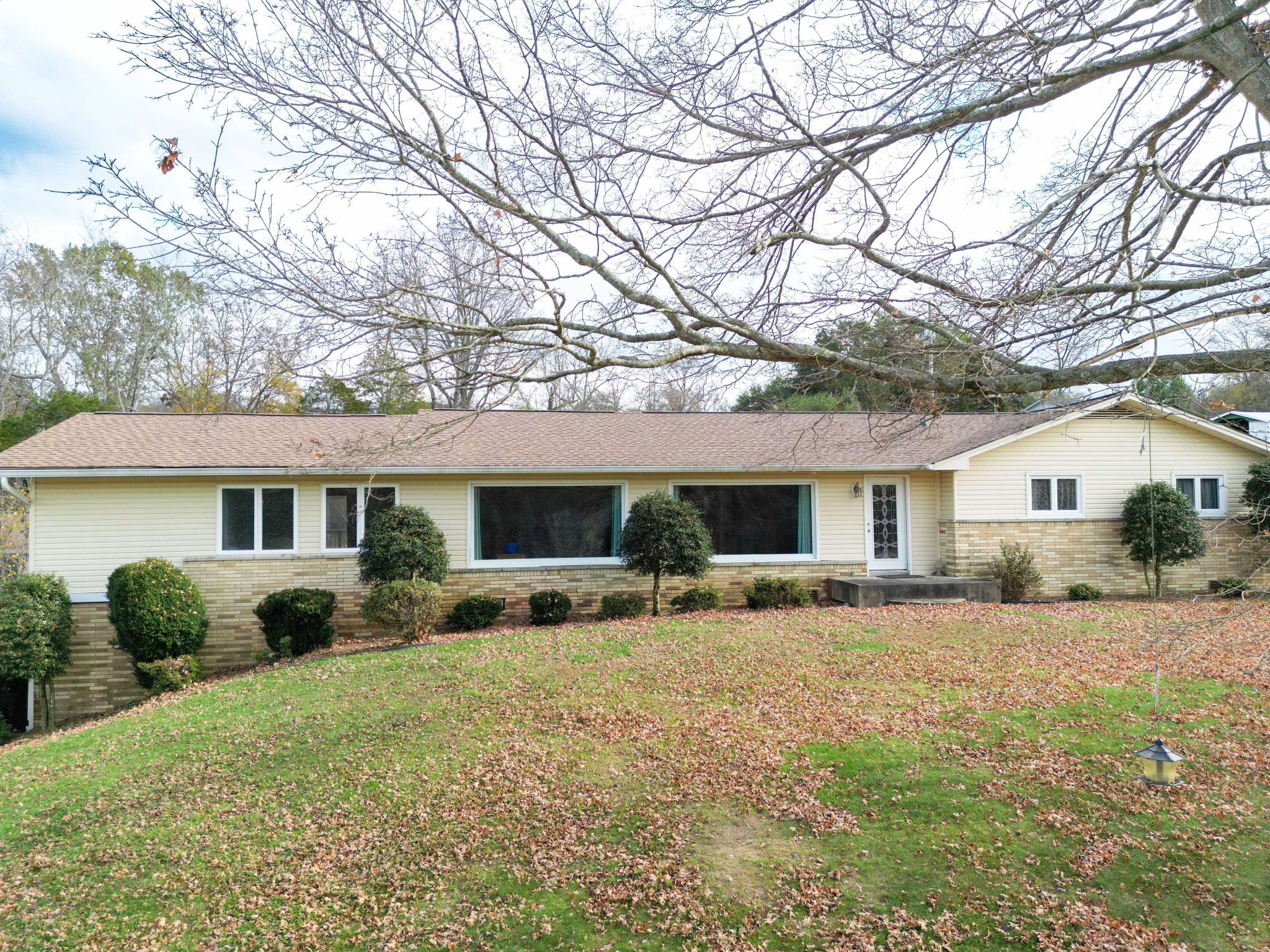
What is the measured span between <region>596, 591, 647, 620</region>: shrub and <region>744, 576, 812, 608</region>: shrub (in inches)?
80.5

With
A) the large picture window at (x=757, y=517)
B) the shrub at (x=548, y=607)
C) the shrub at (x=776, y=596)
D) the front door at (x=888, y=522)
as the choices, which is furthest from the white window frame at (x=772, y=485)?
the shrub at (x=548, y=607)

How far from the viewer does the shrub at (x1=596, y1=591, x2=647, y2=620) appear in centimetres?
1293

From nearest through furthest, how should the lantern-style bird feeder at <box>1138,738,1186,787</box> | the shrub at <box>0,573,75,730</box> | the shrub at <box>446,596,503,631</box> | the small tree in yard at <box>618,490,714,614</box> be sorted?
1. the lantern-style bird feeder at <box>1138,738,1186,787</box>
2. the shrub at <box>0,573,75,730</box>
3. the shrub at <box>446,596,503,631</box>
4. the small tree in yard at <box>618,490,714,614</box>

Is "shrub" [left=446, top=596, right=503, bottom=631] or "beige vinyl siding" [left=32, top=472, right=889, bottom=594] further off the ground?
"beige vinyl siding" [left=32, top=472, right=889, bottom=594]

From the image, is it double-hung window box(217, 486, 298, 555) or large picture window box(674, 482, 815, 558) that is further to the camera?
large picture window box(674, 482, 815, 558)

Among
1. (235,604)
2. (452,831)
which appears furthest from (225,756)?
(235,604)

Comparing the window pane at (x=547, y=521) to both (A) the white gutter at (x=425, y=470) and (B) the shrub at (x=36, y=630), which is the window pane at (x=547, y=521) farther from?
(B) the shrub at (x=36, y=630)

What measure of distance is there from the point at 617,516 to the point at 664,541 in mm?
1821

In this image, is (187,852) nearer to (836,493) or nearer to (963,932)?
(963,932)

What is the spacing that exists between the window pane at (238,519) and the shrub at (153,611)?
120 cm

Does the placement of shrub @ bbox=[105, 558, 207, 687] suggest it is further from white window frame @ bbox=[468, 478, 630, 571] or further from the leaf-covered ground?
white window frame @ bbox=[468, 478, 630, 571]

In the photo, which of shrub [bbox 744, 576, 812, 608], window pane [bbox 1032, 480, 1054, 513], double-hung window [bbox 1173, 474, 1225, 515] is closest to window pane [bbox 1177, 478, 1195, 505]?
double-hung window [bbox 1173, 474, 1225, 515]

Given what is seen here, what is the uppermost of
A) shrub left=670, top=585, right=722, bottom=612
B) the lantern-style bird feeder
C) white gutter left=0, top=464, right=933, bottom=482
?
white gutter left=0, top=464, right=933, bottom=482

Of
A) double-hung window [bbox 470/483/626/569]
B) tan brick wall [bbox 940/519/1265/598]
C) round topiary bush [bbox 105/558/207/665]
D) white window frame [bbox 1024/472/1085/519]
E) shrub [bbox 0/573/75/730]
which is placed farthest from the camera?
white window frame [bbox 1024/472/1085/519]
